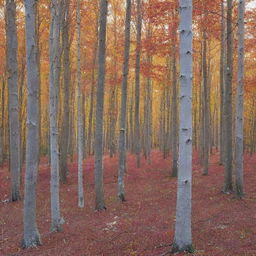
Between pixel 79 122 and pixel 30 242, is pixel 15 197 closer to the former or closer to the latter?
pixel 79 122

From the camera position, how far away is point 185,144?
5895mm

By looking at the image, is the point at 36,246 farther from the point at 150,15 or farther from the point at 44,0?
the point at 44,0

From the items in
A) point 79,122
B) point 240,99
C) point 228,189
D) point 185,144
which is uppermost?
point 240,99

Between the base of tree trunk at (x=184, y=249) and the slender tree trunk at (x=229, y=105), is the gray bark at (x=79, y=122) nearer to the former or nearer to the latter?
the slender tree trunk at (x=229, y=105)

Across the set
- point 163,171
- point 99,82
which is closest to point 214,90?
point 163,171

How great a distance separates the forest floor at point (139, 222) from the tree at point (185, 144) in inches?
19.7

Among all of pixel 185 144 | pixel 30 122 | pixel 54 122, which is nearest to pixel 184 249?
pixel 185 144

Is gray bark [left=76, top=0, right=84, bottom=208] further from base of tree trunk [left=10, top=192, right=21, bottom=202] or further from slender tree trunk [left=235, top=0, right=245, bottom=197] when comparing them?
slender tree trunk [left=235, top=0, right=245, bottom=197]

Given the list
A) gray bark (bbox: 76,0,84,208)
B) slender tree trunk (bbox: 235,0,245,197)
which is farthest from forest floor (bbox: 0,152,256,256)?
slender tree trunk (bbox: 235,0,245,197)

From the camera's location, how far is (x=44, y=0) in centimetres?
1830

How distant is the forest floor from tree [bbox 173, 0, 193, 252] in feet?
1.64

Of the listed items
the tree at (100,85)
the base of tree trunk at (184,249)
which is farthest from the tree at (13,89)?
the base of tree trunk at (184,249)

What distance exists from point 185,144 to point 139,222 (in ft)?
14.9

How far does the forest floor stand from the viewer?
7105 mm
